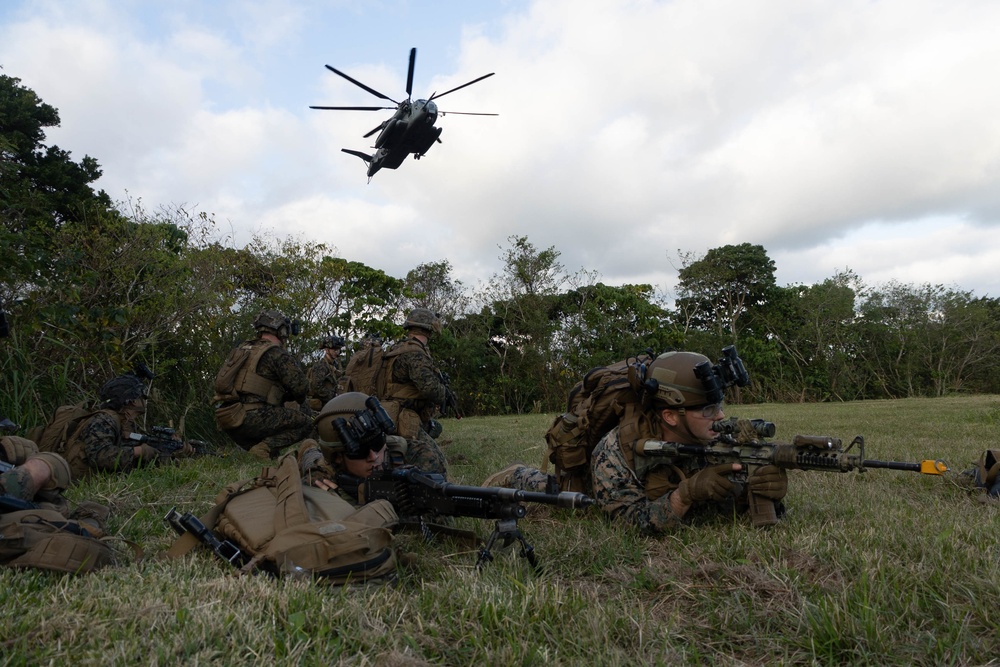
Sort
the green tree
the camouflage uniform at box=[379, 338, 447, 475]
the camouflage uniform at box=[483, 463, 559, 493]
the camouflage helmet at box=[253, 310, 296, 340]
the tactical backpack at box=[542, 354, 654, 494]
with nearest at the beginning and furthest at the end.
→ the tactical backpack at box=[542, 354, 654, 494], the camouflage uniform at box=[483, 463, 559, 493], the camouflage uniform at box=[379, 338, 447, 475], the camouflage helmet at box=[253, 310, 296, 340], the green tree

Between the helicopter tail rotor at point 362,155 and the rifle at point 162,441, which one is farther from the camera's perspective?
the helicopter tail rotor at point 362,155

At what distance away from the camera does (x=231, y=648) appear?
2316 mm

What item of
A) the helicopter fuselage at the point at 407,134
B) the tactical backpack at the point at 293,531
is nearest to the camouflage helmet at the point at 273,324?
the tactical backpack at the point at 293,531

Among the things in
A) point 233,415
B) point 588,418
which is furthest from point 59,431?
point 588,418

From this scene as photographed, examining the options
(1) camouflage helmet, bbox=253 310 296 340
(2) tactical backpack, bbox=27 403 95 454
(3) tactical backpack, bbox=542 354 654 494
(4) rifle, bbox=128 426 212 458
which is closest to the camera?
(3) tactical backpack, bbox=542 354 654 494

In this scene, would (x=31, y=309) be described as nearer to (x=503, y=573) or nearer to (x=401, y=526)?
(x=401, y=526)

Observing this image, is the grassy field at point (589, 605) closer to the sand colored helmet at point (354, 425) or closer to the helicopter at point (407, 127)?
the sand colored helmet at point (354, 425)

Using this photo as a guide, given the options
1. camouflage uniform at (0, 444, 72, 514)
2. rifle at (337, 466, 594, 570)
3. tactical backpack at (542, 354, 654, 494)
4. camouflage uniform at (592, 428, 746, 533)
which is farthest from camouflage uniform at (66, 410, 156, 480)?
camouflage uniform at (592, 428, 746, 533)

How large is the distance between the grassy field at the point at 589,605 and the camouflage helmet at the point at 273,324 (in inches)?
176

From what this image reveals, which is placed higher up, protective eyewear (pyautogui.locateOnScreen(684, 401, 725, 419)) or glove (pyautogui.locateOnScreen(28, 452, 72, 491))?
protective eyewear (pyautogui.locateOnScreen(684, 401, 725, 419))

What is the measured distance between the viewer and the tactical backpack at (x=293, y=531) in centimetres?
301

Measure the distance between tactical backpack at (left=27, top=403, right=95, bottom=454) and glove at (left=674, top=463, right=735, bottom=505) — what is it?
5.62 metres

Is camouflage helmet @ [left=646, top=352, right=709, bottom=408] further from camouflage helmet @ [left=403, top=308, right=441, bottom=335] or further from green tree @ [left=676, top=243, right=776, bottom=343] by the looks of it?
green tree @ [left=676, top=243, right=776, bottom=343]

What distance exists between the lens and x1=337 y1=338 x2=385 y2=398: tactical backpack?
7383 millimetres
